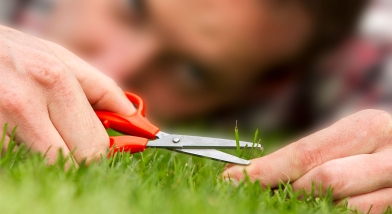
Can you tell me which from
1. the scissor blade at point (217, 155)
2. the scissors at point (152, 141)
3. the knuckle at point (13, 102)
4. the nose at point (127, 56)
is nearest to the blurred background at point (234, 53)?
the nose at point (127, 56)

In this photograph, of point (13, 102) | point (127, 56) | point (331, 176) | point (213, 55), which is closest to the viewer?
point (13, 102)

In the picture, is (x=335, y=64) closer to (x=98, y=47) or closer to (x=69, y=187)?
(x=98, y=47)

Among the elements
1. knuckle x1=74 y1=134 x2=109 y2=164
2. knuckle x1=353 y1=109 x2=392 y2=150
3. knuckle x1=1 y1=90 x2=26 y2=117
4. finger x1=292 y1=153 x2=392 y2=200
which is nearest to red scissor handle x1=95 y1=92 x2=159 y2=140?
knuckle x1=74 y1=134 x2=109 y2=164

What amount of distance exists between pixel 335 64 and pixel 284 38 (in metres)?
0.57

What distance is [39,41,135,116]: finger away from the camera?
1.46m

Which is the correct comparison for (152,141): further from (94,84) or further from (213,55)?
(213,55)

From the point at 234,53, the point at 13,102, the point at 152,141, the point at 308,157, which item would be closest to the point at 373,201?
the point at 308,157

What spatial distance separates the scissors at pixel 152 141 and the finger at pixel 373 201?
0.94 feet

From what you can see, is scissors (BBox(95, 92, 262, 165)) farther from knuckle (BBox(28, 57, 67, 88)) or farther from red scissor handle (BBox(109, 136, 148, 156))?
knuckle (BBox(28, 57, 67, 88))

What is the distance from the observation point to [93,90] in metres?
1.49

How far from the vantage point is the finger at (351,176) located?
1.32 m

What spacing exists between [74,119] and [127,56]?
129 centimetres

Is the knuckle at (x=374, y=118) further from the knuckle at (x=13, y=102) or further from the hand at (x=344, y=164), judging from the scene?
the knuckle at (x=13, y=102)

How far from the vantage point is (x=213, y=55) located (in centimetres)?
243
